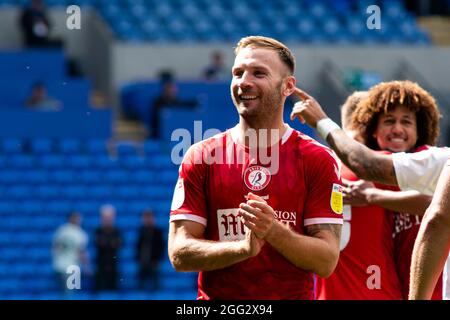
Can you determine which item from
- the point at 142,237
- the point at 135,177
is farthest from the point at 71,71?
the point at 142,237

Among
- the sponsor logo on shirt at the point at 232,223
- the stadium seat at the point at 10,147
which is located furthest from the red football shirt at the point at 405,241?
the stadium seat at the point at 10,147

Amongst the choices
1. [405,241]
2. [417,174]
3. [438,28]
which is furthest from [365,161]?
[438,28]

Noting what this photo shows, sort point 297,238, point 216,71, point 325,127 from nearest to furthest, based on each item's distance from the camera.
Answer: point 297,238, point 325,127, point 216,71

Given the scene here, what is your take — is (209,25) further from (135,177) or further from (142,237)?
(142,237)

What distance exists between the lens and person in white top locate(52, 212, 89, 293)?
1420cm

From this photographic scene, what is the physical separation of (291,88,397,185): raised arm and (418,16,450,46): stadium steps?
16.6m

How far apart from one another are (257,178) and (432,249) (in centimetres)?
87

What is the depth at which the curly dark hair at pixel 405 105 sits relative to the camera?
5.88m

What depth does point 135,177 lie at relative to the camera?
16.6 m

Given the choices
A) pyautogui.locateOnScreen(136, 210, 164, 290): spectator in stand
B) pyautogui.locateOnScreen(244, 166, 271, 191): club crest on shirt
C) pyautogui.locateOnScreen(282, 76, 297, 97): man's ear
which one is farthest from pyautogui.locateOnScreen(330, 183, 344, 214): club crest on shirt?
pyautogui.locateOnScreen(136, 210, 164, 290): spectator in stand

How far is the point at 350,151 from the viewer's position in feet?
17.1

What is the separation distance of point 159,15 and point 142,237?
680 centimetres

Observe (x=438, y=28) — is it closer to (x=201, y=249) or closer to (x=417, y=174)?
(x=417, y=174)

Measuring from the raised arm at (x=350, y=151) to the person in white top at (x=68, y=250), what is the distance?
9033 mm
